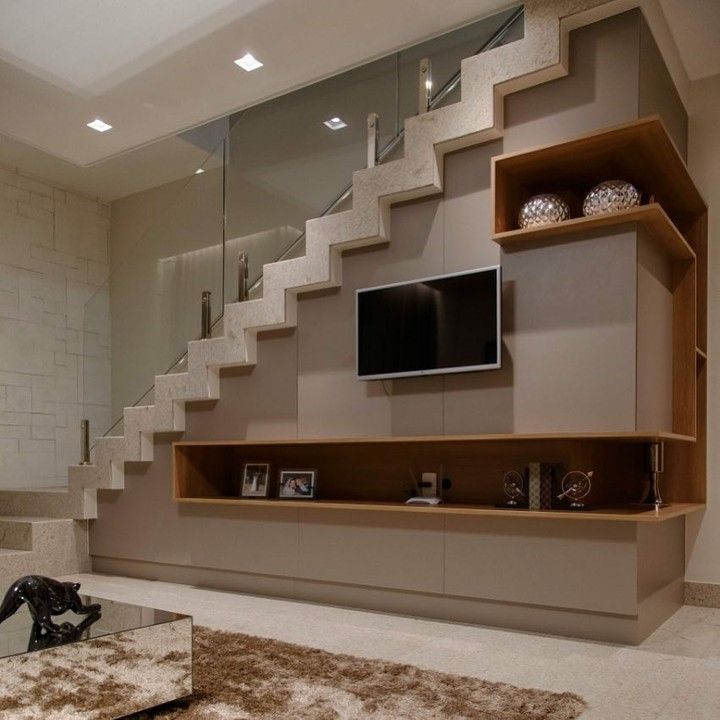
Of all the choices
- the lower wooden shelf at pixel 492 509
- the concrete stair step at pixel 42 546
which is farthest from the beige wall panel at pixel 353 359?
the concrete stair step at pixel 42 546

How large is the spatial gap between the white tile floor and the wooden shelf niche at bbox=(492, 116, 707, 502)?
1094 mm

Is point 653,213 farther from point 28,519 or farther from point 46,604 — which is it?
point 28,519

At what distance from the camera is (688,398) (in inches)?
143

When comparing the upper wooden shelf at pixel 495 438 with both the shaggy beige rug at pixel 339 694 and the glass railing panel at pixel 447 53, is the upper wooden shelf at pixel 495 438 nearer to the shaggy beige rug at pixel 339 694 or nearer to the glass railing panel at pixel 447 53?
the shaggy beige rug at pixel 339 694

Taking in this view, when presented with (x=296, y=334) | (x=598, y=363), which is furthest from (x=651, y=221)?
(x=296, y=334)

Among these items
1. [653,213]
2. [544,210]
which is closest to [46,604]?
[544,210]

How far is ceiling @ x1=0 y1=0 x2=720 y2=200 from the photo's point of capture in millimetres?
3461

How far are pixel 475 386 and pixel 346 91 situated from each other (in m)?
1.96

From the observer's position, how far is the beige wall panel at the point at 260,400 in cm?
414

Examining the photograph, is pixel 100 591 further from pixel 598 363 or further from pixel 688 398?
pixel 688 398

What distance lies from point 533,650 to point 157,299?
129 inches

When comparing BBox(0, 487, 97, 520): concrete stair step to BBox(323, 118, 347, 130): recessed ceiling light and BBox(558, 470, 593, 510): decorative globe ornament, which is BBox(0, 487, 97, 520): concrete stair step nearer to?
BBox(323, 118, 347, 130): recessed ceiling light

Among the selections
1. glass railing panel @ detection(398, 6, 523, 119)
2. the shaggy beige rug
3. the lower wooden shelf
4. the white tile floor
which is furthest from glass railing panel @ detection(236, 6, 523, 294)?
the shaggy beige rug

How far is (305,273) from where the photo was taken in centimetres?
404
